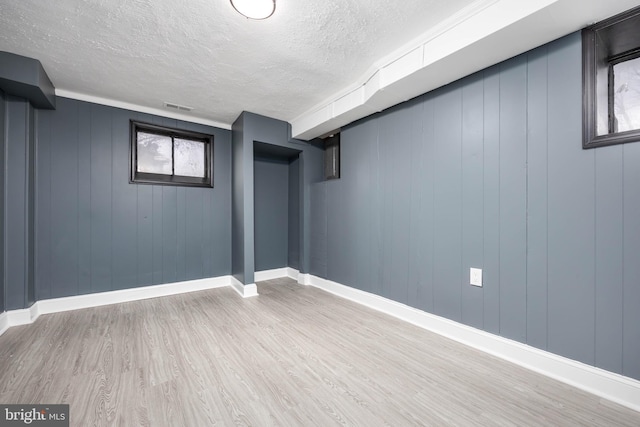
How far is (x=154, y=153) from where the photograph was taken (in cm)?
349

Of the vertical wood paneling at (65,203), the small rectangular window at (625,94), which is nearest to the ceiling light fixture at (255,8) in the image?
the small rectangular window at (625,94)

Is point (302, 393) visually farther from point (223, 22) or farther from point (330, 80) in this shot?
point (330, 80)

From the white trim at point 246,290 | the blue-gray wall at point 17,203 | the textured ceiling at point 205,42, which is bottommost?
the white trim at point 246,290

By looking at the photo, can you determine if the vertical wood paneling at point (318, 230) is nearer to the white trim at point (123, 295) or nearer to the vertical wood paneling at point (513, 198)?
the white trim at point (123, 295)

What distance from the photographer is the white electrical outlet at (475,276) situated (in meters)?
2.09

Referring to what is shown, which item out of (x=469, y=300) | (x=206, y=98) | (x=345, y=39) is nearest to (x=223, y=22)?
(x=345, y=39)

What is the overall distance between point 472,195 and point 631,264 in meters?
0.96

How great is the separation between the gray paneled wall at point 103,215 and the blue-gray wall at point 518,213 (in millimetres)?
2743

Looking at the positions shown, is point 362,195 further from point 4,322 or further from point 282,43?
point 4,322

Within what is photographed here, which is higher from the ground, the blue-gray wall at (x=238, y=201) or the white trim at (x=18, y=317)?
the blue-gray wall at (x=238, y=201)

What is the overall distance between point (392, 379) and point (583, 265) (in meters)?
1.43

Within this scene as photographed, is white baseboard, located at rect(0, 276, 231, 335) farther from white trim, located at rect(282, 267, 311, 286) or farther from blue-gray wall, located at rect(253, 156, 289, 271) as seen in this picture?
white trim, located at rect(282, 267, 311, 286)

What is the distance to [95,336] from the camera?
2.30 metres

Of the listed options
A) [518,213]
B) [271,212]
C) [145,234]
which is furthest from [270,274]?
[518,213]
